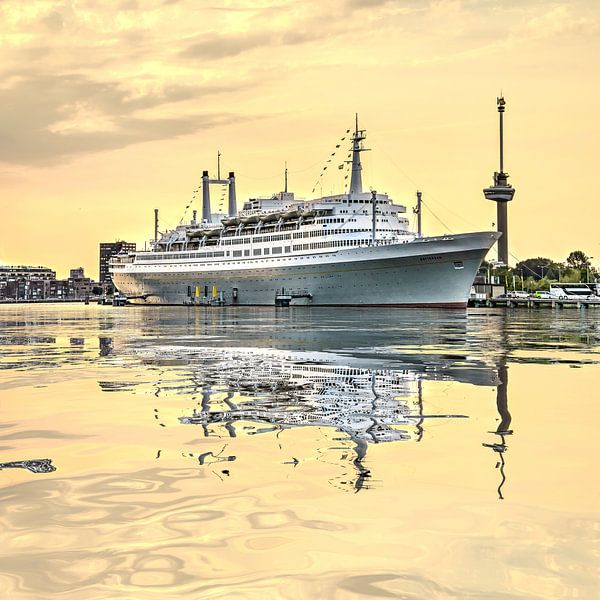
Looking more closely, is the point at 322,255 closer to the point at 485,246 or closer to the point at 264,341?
the point at 485,246

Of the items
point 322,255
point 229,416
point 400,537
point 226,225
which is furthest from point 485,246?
point 400,537

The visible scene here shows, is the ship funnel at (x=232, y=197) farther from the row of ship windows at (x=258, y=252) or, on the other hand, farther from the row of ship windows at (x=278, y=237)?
the row of ship windows at (x=278, y=237)

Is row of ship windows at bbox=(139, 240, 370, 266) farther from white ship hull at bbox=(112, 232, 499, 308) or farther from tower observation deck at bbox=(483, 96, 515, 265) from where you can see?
tower observation deck at bbox=(483, 96, 515, 265)

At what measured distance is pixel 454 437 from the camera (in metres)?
9.35

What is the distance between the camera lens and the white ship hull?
75812 millimetres

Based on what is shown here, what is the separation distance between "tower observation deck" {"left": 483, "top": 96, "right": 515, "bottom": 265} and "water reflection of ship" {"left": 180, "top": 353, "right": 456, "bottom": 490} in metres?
164

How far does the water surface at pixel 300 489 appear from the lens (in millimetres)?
4957

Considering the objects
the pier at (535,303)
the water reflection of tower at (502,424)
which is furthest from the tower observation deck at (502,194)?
the water reflection of tower at (502,424)

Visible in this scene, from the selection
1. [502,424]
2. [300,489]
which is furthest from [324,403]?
[300,489]

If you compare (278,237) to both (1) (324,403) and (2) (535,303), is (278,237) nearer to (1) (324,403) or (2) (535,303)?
(2) (535,303)

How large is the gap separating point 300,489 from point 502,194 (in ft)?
577

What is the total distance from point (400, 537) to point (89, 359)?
16.7 meters

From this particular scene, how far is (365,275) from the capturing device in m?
80.6

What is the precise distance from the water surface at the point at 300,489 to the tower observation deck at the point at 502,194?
545 ft
